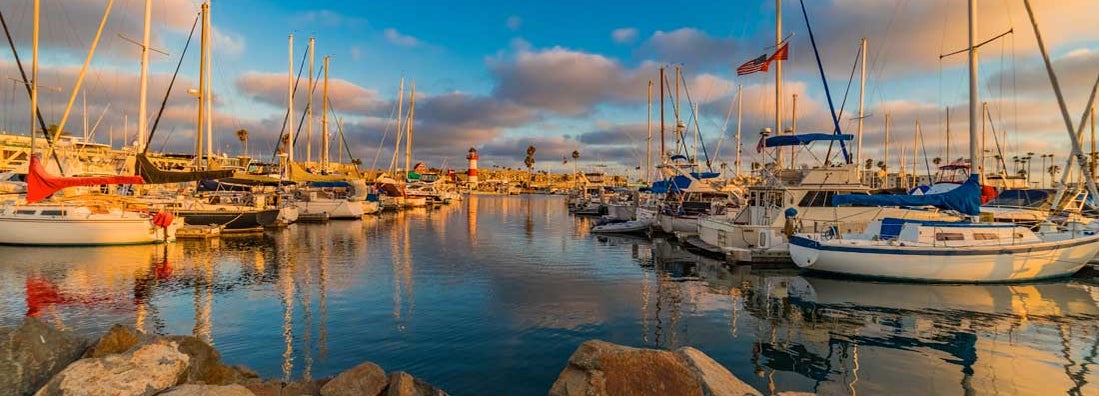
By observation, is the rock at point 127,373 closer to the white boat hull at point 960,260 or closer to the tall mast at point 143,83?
the white boat hull at point 960,260

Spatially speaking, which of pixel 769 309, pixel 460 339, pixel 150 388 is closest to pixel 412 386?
pixel 150 388

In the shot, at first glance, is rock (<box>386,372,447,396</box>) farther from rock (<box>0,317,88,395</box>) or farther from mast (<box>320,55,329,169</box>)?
mast (<box>320,55,329,169</box>)

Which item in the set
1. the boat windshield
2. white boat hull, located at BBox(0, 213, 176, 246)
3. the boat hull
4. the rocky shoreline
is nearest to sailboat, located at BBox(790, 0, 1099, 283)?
the rocky shoreline

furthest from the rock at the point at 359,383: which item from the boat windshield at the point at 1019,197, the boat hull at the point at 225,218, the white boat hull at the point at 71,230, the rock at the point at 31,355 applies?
the boat windshield at the point at 1019,197

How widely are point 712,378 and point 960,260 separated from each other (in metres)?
19.6

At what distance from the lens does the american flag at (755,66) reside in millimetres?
32281

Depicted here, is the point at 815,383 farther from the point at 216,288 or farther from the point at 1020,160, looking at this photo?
the point at 1020,160

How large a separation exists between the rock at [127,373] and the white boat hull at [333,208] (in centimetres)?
5021

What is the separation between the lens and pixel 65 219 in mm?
28828

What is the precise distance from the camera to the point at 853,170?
29453 mm

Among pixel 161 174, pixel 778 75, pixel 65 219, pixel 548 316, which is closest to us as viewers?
pixel 548 316

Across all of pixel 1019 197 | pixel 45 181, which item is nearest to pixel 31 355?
pixel 45 181

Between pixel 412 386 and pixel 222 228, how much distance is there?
36165 millimetres

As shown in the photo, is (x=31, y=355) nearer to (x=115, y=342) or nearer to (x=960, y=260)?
(x=115, y=342)
